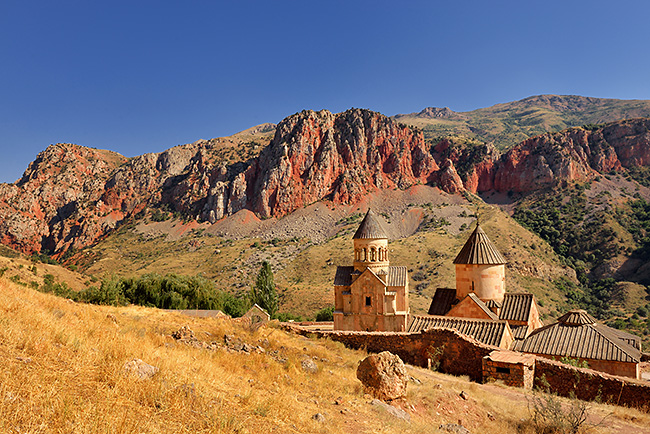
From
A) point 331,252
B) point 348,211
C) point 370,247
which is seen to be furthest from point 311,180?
point 370,247

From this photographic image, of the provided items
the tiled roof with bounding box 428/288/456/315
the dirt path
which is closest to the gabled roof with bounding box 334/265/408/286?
the tiled roof with bounding box 428/288/456/315

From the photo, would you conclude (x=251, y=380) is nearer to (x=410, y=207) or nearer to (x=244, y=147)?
(x=410, y=207)

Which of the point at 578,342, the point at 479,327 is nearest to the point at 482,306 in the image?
the point at 479,327

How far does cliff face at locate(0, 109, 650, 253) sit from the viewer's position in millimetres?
119312

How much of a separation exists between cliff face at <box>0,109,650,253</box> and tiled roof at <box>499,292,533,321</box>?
92.4 metres

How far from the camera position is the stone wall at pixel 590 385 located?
1292 cm

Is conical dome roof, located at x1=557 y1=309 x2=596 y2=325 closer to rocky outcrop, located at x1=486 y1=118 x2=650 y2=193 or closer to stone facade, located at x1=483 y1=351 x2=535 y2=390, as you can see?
stone facade, located at x1=483 y1=351 x2=535 y2=390

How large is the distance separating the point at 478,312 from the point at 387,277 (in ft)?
24.5

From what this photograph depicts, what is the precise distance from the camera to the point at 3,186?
445ft

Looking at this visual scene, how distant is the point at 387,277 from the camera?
2847cm

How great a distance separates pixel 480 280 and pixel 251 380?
2003 cm

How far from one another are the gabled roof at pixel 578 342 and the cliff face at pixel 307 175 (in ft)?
315

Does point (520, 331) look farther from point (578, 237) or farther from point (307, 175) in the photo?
point (307, 175)

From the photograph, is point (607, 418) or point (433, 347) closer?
point (607, 418)
